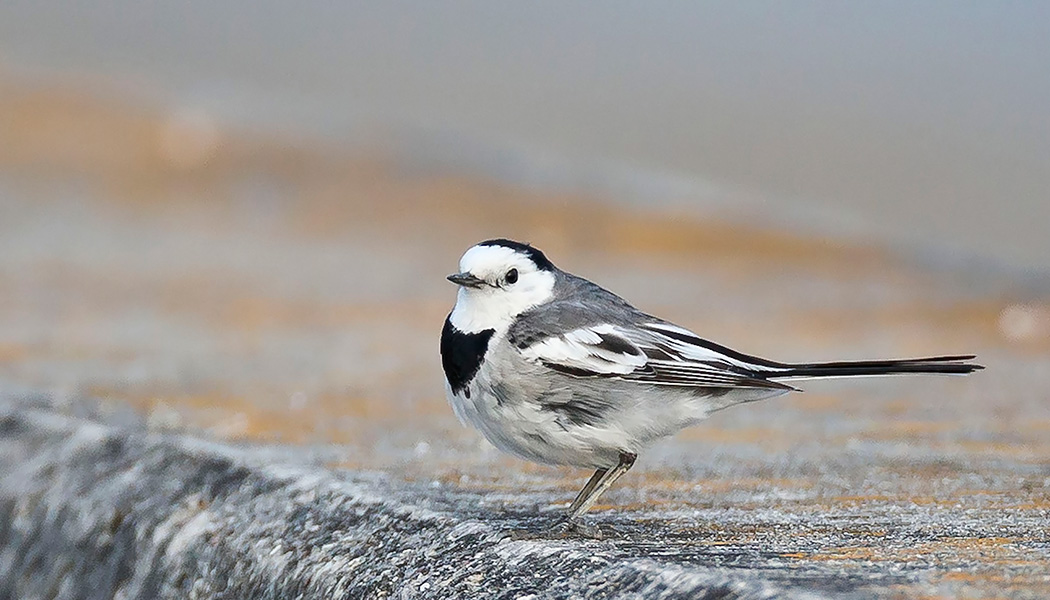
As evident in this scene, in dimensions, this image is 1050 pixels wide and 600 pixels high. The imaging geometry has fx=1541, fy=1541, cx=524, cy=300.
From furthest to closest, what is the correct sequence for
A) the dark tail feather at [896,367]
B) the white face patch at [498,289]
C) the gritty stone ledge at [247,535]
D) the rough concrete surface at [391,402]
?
the white face patch at [498,289], the dark tail feather at [896,367], the rough concrete surface at [391,402], the gritty stone ledge at [247,535]

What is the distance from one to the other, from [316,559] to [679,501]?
1.20m

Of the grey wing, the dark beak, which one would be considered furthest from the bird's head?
the grey wing

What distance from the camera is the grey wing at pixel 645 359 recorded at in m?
4.53

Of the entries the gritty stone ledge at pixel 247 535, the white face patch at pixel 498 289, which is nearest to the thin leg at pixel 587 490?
the gritty stone ledge at pixel 247 535

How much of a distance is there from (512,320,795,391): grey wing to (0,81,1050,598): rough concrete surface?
38 cm

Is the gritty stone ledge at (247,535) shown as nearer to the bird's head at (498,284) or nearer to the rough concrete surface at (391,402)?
the rough concrete surface at (391,402)

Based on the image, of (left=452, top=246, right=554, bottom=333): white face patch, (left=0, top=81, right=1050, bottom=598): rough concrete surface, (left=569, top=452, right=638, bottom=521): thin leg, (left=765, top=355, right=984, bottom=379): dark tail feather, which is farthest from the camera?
(left=452, top=246, right=554, bottom=333): white face patch

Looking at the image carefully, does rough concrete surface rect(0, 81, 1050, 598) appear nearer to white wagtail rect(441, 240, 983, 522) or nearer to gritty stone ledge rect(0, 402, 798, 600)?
gritty stone ledge rect(0, 402, 798, 600)

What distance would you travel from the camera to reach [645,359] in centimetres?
457

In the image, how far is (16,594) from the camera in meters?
5.22

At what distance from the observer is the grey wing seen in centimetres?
453

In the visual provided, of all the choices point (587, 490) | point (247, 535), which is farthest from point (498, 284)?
point (247, 535)

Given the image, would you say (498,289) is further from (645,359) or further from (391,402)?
(391,402)

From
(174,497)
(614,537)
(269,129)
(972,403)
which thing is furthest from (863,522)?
(269,129)
